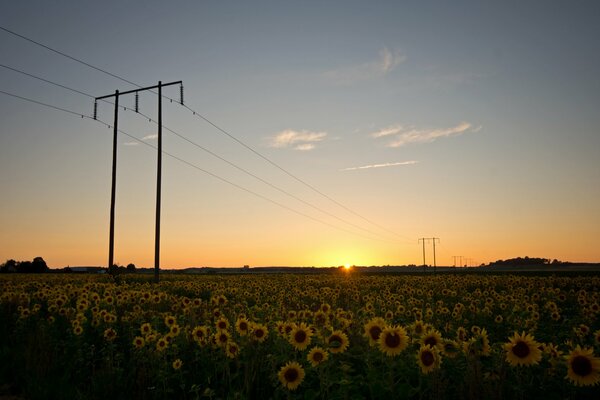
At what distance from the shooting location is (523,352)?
5285mm

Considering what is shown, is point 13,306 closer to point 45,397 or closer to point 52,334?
point 52,334

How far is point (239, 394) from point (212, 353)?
2194mm

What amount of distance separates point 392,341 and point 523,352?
4.83 feet

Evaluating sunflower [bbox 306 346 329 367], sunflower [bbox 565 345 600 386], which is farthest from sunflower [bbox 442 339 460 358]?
sunflower [bbox 306 346 329 367]

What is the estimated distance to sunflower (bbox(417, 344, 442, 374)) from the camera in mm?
5312

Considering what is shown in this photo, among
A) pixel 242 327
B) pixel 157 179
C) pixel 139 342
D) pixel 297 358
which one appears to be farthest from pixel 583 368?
pixel 157 179

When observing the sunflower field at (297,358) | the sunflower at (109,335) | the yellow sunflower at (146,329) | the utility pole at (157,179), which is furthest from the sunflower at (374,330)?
the utility pole at (157,179)

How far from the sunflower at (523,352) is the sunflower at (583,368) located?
321 millimetres

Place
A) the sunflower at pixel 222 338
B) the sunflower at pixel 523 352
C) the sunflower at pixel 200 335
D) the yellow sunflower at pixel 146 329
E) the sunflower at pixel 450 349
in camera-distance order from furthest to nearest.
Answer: the yellow sunflower at pixel 146 329 → the sunflower at pixel 200 335 → the sunflower at pixel 222 338 → the sunflower at pixel 450 349 → the sunflower at pixel 523 352

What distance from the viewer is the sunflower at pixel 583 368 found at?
4.95m

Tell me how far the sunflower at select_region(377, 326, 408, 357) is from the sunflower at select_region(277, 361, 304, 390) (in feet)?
3.46

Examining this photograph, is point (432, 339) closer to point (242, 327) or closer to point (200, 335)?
point (242, 327)

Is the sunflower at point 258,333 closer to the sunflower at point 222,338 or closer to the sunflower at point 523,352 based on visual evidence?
the sunflower at point 222,338

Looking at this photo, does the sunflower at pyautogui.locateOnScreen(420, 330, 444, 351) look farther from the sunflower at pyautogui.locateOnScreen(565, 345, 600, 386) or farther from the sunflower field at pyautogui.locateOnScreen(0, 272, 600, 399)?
the sunflower at pyautogui.locateOnScreen(565, 345, 600, 386)
